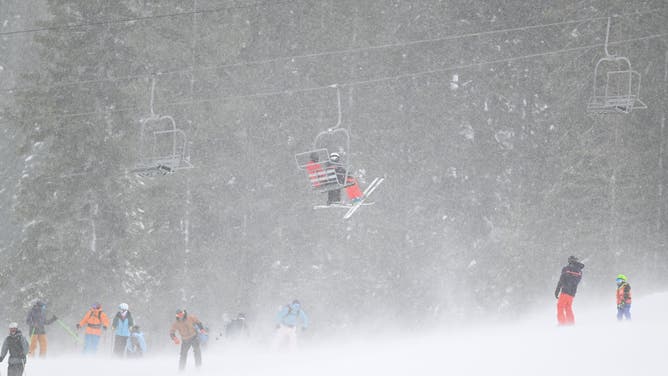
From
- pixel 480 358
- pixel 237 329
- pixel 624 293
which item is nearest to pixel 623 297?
pixel 624 293

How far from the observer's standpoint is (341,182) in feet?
67.1

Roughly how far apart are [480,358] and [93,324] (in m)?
9.93

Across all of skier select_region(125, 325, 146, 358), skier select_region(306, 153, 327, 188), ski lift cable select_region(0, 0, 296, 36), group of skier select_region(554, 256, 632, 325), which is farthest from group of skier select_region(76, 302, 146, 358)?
group of skier select_region(554, 256, 632, 325)

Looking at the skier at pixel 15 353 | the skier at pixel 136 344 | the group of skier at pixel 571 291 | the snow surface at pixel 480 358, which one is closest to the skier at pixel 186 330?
the snow surface at pixel 480 358

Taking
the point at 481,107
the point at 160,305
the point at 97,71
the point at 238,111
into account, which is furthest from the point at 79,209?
the point at 481,107

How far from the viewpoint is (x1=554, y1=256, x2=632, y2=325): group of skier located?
19828mm

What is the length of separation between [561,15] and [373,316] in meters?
15.7

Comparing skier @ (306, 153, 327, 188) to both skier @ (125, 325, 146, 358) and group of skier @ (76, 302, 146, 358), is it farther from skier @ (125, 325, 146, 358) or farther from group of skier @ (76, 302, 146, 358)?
skier @ (125, 325, 146, 358)

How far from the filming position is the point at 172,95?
42188mm

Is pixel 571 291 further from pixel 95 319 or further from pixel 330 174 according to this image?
pixel 95 319

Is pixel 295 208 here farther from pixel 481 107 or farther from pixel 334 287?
pixel 481 107

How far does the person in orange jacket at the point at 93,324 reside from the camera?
74.5 ft

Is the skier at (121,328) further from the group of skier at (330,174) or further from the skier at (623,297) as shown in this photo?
the skier at (623,297)

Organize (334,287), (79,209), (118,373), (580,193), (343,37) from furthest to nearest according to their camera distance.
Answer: (343,37), (334,287), (580,193), (79,209), (118,373)
